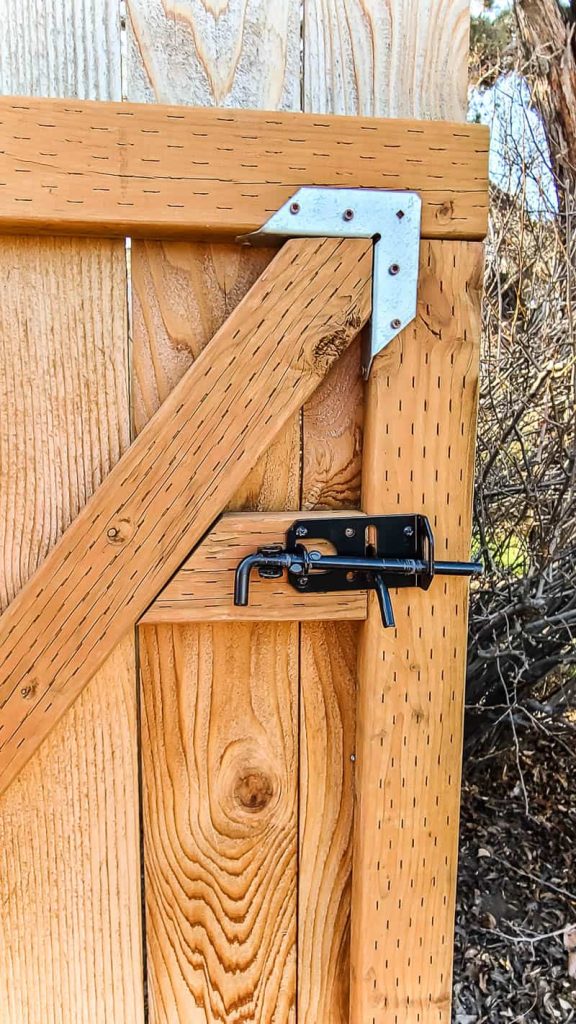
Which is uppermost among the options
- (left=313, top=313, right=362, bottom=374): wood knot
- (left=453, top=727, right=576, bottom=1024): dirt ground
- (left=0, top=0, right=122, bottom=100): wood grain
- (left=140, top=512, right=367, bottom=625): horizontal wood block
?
(left=0, top=0, right=122, bottom=100): wood grain

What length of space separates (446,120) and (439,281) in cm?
22

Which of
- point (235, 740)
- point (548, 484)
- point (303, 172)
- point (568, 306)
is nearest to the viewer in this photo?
point (303, 172)

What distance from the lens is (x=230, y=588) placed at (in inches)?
36.5

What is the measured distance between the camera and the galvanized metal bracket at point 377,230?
88 cm

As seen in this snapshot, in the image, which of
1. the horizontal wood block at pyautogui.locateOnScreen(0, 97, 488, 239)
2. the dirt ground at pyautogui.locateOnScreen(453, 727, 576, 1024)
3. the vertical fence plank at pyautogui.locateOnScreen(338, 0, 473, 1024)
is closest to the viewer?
the horizontal wood block at pyautogui.locateOnScreen(0, 97, 488, 239)

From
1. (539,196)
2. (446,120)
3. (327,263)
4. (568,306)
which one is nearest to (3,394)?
(327,263)

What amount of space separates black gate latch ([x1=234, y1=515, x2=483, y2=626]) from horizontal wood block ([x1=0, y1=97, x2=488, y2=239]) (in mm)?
422

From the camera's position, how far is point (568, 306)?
2.16 metres

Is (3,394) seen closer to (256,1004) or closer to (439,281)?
(439,281)

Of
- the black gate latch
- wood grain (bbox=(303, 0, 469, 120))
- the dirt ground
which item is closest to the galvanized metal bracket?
wood grain (bbox=(303, 0, 469, 120))

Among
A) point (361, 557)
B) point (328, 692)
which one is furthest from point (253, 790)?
point (361, 557)

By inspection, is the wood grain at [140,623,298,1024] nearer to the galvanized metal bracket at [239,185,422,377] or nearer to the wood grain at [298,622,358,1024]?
the wood grain at [298,622,358,1024]

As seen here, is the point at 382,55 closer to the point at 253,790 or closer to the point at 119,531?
the point at 119,531

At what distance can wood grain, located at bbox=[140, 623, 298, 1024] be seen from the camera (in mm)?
1010
